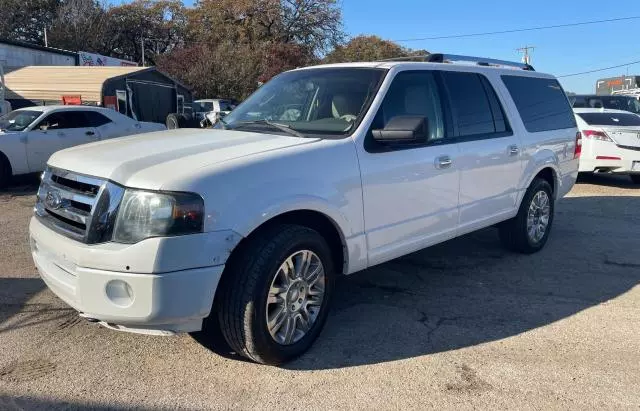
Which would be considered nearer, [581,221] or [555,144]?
[555,144]

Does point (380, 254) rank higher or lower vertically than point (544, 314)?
higher

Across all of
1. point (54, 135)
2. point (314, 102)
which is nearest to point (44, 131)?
point (54, 135)

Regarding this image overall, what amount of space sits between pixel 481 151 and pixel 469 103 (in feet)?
1.48

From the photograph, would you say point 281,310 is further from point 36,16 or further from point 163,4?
point 163,4

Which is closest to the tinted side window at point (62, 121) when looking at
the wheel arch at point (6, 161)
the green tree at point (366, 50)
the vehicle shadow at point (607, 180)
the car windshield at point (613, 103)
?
the wheel arch at point (6, 161)

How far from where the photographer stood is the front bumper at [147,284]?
3047 mm

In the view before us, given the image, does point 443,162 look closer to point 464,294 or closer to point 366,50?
point 464,294

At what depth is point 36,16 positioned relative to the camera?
4181cm

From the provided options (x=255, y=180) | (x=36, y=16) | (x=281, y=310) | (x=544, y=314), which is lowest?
(x=544, y=314)

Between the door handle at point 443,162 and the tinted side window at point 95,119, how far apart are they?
9241 mm

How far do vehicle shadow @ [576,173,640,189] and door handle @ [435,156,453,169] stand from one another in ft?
28.4

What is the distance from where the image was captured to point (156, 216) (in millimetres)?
3074

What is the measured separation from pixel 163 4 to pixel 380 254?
48539mm

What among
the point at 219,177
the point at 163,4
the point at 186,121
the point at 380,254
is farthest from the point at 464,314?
the point at 163,4
